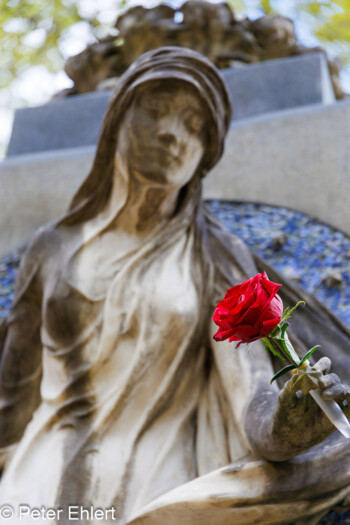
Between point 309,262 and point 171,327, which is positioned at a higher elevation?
point 171,327

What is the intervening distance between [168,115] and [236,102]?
1.10 meters

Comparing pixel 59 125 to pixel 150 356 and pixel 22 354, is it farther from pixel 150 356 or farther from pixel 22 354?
pixel 150 356

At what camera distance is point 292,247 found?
145 inches

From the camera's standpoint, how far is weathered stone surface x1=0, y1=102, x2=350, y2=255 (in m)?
3.84

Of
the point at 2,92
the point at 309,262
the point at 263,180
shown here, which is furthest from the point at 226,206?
the point at 2,92

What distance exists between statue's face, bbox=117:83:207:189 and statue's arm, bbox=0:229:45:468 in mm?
363

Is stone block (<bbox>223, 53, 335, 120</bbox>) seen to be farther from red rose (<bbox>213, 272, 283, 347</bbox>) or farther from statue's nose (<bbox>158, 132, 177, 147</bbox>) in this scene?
red rose (<bbox>213, 272, 283, 347</bbox>)

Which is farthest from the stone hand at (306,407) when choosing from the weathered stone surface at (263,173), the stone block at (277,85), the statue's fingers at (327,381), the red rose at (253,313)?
the stone block at (277,85)

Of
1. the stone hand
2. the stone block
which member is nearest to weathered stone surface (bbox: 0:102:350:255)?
the stone block

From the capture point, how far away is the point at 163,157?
3.16 metres

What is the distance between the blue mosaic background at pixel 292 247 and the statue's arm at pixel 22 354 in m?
0.48

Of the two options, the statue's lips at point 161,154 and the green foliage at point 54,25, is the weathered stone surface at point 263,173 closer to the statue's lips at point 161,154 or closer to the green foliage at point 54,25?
the statue's lips at point 161,154

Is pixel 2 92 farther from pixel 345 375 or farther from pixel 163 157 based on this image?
pixel 345 375

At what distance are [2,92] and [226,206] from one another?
9.60 feet
